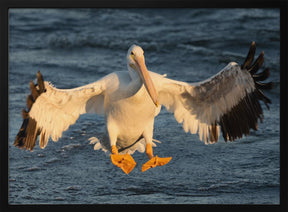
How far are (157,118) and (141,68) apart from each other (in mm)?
2177

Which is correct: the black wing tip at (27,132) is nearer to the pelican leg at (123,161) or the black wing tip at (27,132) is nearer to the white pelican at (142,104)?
the white pelican at (142,104)

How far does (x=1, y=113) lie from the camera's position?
5.28 meters

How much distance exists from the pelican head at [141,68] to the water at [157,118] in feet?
6.27

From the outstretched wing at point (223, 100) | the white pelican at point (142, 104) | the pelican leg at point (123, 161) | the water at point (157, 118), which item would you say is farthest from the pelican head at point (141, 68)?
the water at point (157, 118)

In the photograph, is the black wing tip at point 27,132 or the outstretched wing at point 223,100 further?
the outstretched wing at point 223,100

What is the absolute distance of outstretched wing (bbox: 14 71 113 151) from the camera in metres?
4.43

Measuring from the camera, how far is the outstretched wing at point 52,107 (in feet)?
14.5

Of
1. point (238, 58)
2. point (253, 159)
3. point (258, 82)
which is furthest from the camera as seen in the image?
point (238, 58)

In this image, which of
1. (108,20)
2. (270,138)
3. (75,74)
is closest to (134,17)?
(108,20)

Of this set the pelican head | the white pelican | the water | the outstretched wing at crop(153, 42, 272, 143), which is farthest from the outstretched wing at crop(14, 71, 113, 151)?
the water

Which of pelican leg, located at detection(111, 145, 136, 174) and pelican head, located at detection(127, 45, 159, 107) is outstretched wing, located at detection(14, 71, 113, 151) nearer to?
pelican head, located at detection(127, 45, 159, 107)

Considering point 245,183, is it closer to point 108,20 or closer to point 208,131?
point 208,131

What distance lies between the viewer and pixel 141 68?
4.54 m

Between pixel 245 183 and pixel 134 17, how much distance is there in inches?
131
